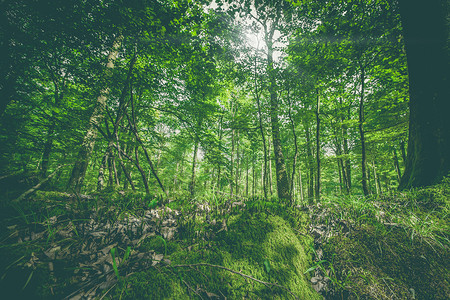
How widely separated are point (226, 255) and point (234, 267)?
0.38 ft

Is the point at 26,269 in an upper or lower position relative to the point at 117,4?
lower

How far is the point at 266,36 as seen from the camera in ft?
27.1

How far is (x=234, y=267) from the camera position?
3.97 ft

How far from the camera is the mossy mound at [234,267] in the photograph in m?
0.96

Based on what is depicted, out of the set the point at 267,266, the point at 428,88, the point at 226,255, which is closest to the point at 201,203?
the point at 226,255

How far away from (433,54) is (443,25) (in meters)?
0.48

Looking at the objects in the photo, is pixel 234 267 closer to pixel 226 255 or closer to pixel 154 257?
pixel 226 255

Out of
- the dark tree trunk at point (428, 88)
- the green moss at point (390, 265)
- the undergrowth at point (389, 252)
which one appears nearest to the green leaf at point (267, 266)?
the undergrowth at point (389, 252)

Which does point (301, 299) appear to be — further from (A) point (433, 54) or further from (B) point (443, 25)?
(B) point (443, 25)

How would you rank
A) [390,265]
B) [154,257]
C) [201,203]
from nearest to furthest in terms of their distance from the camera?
[154,257] < [390,265] < [201,203]

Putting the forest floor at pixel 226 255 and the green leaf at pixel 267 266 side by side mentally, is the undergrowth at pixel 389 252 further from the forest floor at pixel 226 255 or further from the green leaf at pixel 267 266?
the green leaf at pixel 267 266

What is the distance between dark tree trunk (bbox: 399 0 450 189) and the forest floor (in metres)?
0.91

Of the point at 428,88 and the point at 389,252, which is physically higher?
the point at 428,88

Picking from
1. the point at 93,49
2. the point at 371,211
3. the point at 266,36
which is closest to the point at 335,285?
the point at 371,211
